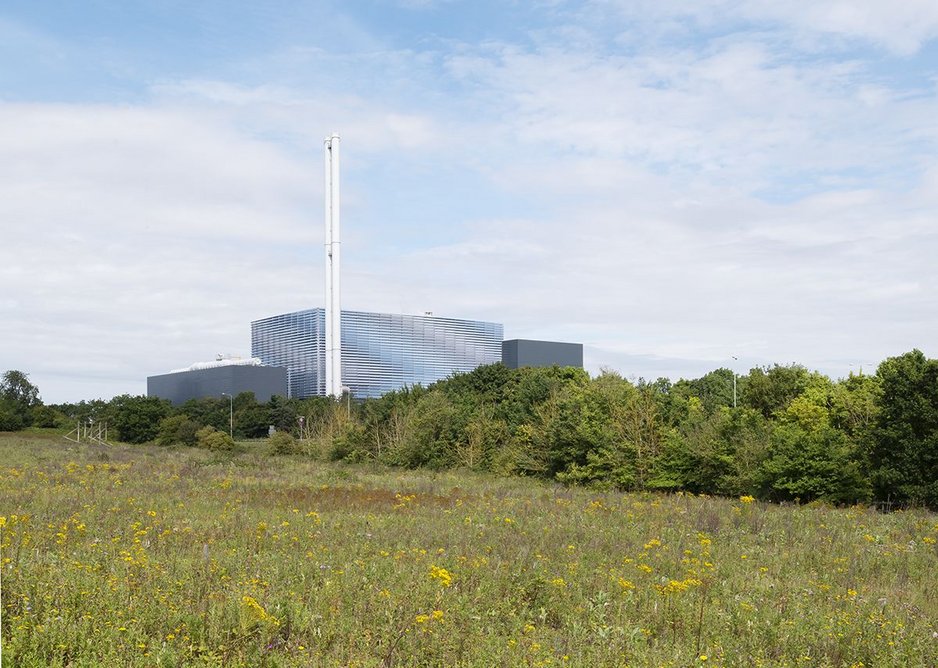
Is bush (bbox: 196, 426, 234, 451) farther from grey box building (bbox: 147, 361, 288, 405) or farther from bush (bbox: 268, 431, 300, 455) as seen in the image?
grey box building (bbox: 147, 361, 288, 405)

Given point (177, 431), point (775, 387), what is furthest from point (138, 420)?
point (775, 387)

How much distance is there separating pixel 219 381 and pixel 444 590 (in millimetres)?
149728

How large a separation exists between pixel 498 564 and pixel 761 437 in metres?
23.0

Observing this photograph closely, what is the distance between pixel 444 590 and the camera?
8.86 metres

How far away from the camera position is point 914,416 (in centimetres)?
2628

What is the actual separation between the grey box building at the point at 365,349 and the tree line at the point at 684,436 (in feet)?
334

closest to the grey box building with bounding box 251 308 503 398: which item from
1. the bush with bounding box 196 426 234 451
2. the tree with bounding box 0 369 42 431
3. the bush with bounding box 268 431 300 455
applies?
the tree with bounding box 0 369 42 431

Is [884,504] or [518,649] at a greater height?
[518,649]

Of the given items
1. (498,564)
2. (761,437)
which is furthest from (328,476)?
(498,564)

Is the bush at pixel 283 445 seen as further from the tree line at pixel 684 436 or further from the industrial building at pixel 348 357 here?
the industrial building at pixel 348 357

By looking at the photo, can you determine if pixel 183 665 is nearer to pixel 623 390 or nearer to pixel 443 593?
pixel 443 593

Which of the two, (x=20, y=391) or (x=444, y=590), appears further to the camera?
(x=20, y=391)

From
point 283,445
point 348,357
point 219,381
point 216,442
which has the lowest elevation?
point 283,445

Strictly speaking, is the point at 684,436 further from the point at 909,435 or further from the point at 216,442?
the point at 216,442
